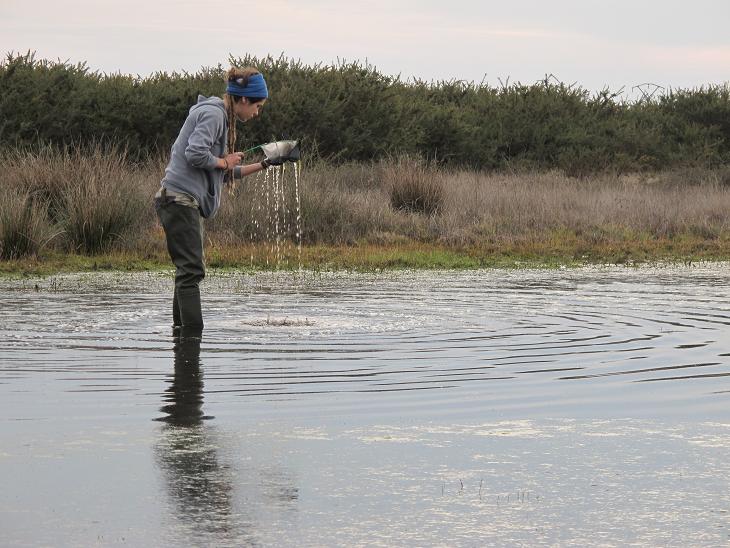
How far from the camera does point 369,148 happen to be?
37.3 meters

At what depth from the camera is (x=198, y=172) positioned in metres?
11.4

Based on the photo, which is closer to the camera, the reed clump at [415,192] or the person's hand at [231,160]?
the person's hand at [231,160]

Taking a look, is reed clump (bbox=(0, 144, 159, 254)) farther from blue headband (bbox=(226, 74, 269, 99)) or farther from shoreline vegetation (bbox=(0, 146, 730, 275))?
blue headband (bbox=(226, 74, 269, 99))

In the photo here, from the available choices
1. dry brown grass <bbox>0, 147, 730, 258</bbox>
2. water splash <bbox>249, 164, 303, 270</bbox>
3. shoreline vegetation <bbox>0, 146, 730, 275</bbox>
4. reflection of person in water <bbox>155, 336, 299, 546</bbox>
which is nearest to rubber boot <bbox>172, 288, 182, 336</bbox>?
reflection of person in water <bbox>155, 336, 299, 546</bbox>

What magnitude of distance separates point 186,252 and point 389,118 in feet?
88.4

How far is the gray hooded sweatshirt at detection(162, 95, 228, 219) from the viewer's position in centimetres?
1109


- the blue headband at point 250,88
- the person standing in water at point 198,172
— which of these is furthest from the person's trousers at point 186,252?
the blue headband at point 250,88

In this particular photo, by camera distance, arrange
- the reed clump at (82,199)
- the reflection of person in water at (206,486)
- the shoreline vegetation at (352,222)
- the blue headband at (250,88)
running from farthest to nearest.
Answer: the reed clump at (82,199), the shoreline vegetation at (352,222), the blue headband at (250,88), the reflection of person in water at (206,486)

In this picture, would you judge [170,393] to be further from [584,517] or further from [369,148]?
[369,148]

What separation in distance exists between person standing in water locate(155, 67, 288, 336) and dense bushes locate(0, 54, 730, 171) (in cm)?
1865

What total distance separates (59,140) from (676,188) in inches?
549

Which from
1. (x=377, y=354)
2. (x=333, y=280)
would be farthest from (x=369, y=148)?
(x=377, y=354)

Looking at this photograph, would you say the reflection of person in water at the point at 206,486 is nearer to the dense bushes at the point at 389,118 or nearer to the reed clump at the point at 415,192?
the reed clump at the point at 415,192

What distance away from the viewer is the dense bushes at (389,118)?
1323 inches
